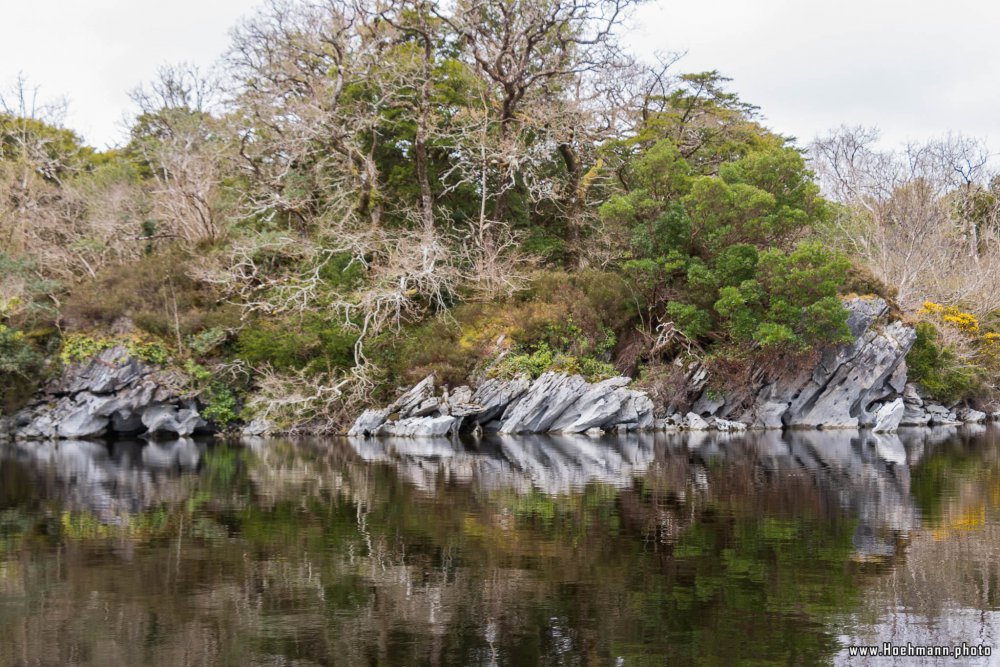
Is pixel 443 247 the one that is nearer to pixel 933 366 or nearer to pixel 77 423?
pixel 77 423

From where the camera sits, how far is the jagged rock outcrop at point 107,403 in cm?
3075

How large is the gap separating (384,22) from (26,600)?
30.8m

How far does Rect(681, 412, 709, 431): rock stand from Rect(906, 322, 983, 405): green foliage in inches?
376

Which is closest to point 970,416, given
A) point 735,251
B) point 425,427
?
point 735,251

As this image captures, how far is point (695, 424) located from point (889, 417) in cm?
690

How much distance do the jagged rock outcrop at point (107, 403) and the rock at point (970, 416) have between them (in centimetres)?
3112

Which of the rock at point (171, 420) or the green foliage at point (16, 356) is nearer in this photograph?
the green foliage at point (16, 356)

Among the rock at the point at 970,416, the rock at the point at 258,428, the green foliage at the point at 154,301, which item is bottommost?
the rock at the point at 258,428

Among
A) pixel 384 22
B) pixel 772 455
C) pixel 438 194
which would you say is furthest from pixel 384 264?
pixel 772 455

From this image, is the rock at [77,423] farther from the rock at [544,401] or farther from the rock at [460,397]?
the rock at [544,401]

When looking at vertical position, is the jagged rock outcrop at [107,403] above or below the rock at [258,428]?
above

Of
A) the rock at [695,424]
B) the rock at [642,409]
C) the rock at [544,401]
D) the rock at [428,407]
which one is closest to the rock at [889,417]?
the rock at [695,424]

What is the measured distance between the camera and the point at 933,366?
34.4 metres

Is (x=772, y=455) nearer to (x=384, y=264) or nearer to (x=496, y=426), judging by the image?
(x=496, y=426)
